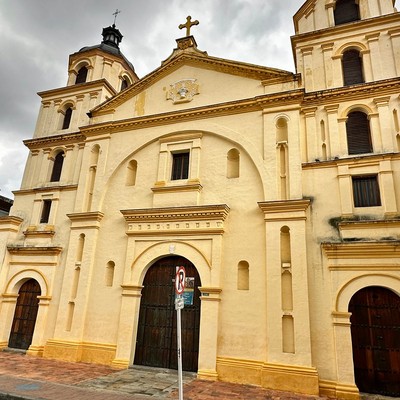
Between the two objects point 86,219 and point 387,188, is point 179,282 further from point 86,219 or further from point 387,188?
point 86,219

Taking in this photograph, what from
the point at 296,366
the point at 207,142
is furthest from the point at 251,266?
the point at 207,142

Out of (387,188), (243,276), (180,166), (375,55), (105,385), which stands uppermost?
(375,55)

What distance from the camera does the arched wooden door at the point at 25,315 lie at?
13.4 m

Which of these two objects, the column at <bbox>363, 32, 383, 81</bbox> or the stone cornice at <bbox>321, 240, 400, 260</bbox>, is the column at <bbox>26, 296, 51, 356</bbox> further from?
the column at <bbox>363, 32, 383, 81</bbox>

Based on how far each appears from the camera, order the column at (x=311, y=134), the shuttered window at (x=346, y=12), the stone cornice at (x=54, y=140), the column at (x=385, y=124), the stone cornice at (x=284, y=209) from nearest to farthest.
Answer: the stone cornice at (x=284, y=209)
the column at (x=385, y=124)
the column at (x=311, y=134)
the shuttered window at (x=346, y=12)
the stone cornice at (x=54, y=140)

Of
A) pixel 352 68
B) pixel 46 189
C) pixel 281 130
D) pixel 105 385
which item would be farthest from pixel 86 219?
pixel 352 68

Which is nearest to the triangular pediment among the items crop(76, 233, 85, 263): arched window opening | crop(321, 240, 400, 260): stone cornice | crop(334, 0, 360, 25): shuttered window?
crop(334, 0, 360, 25): shuttered window

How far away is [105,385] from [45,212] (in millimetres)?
8984

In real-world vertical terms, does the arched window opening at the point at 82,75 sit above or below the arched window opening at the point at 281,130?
above

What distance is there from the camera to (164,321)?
11.3 meters

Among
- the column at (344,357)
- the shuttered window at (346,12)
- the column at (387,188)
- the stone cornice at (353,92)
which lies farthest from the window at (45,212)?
the shuttered window at (346,12)

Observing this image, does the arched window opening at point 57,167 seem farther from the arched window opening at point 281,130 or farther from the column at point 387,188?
the column at point 387,188

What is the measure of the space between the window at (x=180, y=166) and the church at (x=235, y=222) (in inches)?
2.5

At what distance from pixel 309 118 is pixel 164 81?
6590 millimetres
